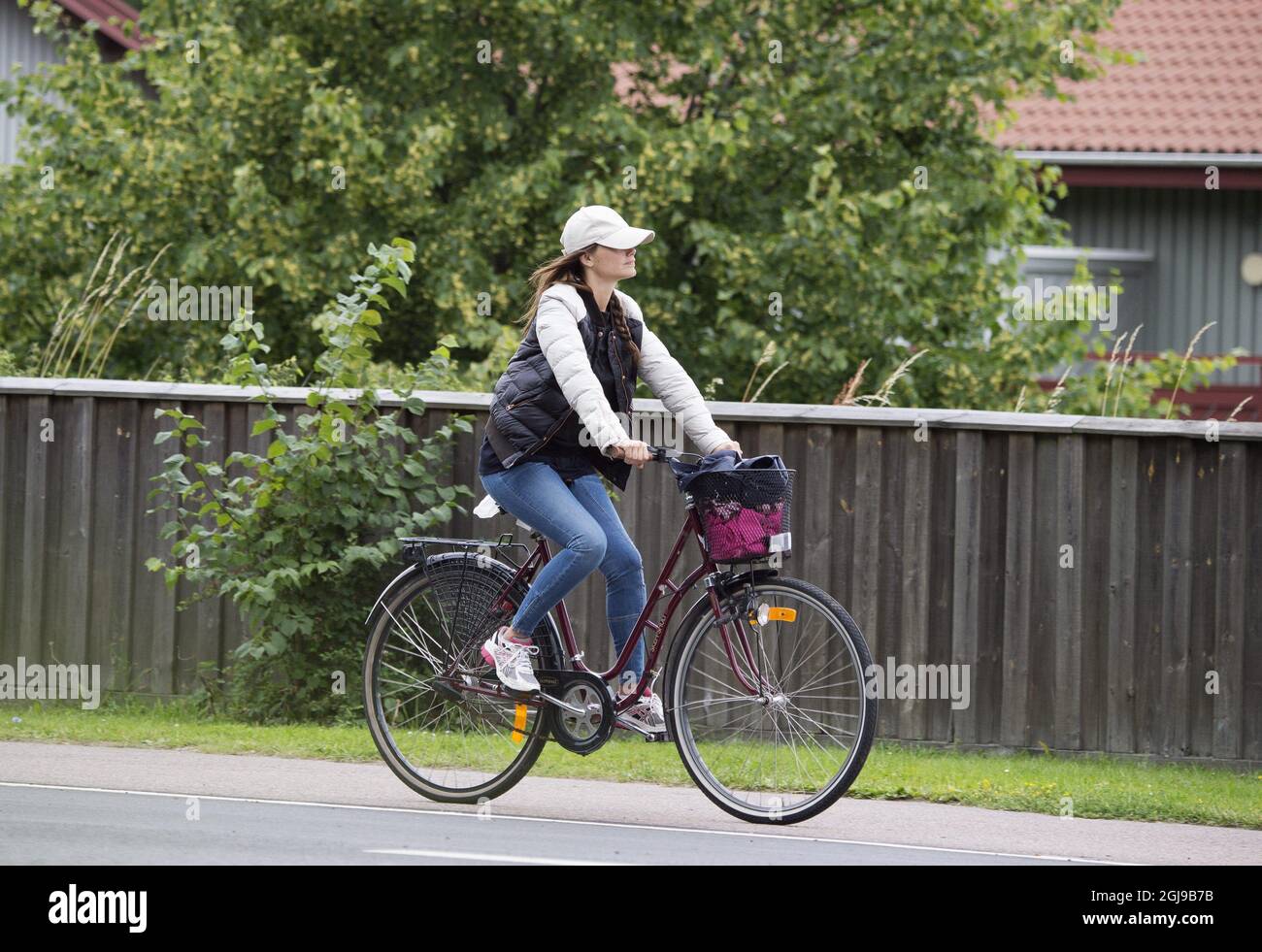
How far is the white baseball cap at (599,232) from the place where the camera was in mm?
6508

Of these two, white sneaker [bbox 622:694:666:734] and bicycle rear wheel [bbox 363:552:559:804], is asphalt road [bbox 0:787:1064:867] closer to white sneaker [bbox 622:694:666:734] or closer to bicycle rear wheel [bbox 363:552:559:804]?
bicycle rear wheel [bbox 363:552:559:804]

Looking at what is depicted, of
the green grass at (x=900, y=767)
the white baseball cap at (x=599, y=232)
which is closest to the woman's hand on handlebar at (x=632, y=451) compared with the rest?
the white baseball cap at (x=599, y=232)

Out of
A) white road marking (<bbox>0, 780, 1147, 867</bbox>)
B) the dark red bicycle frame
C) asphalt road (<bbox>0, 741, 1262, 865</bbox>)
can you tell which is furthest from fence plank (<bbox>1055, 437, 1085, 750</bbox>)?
the dark red bicycle frame

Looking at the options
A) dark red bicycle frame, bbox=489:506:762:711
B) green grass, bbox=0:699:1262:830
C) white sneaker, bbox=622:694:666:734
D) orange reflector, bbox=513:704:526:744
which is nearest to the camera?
dark red bicycle frame, bbox=489:506:762:711

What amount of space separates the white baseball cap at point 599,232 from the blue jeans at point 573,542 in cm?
83

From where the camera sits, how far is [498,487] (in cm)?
669

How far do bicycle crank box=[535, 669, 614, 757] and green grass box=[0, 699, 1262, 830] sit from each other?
1.83 feet

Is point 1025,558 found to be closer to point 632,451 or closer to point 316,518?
point 632,451

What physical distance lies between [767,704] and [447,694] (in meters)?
1.35

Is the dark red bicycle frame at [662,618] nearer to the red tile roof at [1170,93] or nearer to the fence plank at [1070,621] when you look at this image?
the fence plank at [1070,621]

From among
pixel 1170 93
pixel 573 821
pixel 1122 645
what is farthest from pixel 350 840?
pixel 1170 93

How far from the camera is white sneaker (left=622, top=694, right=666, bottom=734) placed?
6598mm
